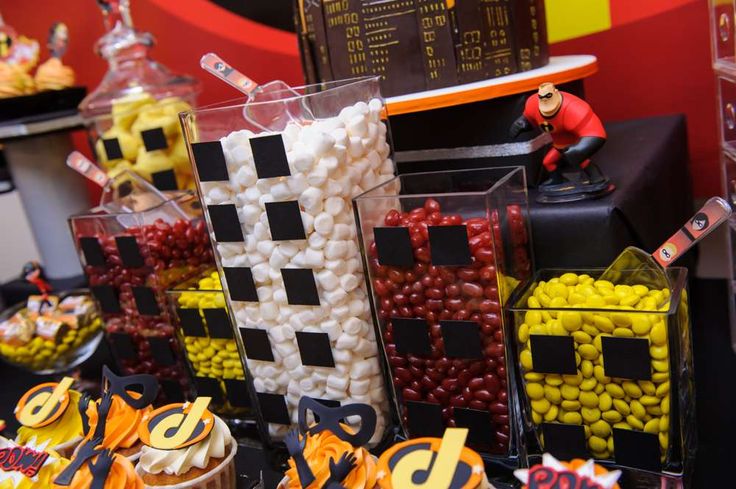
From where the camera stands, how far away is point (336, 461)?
2.76 feet

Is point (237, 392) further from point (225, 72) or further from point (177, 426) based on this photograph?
point (225, 72)

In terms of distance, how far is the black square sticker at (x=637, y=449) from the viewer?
0.89 metres

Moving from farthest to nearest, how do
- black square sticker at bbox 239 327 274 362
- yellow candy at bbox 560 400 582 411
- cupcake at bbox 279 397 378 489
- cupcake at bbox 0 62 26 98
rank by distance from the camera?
cupcake at bbox 0 62 26 98 → black square sticker at bbox 239 327 274 362 → yellow candy at bbox 560 400 582 411 → cupcake at bbox 279 397 378 489

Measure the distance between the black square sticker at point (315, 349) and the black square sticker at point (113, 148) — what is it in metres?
0.88

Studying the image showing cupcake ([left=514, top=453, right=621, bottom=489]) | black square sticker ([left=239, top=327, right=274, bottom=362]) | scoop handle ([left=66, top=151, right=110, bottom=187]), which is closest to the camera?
cupcake ([left=514, top=453, right=621, bottom=489])

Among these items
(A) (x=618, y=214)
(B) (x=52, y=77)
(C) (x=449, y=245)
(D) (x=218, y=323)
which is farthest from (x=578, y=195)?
(B) (x=52, y=77)

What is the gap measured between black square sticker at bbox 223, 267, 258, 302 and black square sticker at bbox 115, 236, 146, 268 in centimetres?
28

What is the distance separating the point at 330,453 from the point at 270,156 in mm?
435

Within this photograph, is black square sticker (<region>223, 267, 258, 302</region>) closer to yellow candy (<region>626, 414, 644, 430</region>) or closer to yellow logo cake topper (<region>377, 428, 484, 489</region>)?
yellow logo cake topper (<region>377, 428, 484, 489</region>)

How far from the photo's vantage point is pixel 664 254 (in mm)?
939

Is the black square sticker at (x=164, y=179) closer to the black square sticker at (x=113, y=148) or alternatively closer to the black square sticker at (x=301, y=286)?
the black square sticker at (x=113, y=148)

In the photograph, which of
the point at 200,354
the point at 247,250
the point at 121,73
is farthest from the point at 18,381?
the point at 247,250

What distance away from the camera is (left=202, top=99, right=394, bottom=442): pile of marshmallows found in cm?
100

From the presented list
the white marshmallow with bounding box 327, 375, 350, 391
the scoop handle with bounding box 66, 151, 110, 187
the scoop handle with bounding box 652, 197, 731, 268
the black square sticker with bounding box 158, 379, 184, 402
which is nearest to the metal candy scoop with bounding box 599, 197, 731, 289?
the scoop handle with bounding box 652, 197, 731, 268
